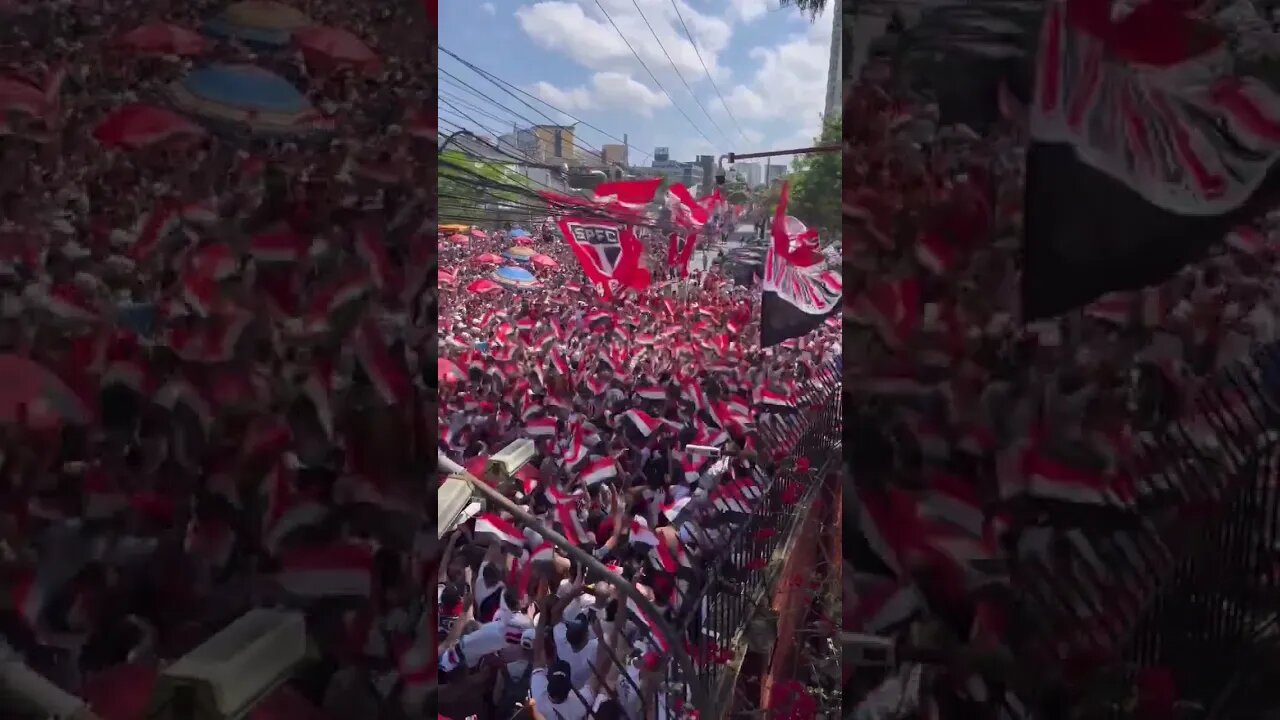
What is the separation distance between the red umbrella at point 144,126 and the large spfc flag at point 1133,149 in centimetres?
180

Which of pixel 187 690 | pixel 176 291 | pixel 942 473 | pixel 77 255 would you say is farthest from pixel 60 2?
pixel 942 473

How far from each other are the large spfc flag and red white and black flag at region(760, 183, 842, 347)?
19.3 feet

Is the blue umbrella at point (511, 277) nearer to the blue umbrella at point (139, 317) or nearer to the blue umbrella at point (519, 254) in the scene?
the blue umbrella at point (519, 254)

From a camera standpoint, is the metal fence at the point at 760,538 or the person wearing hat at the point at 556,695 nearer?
the person wearing hat at the point at 556,695

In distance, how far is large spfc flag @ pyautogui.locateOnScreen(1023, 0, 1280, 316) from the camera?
161 cm

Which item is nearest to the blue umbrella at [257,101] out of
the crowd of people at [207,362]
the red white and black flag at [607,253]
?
the crowd of people at [207,362]

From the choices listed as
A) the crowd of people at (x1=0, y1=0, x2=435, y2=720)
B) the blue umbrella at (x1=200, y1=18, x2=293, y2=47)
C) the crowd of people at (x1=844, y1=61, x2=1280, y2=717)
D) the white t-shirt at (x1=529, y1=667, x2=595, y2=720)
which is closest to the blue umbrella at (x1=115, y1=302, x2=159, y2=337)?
the crowd of people at (x1=0, y1=0, x2=435, y2=720)

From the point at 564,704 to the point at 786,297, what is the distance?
4.78 metres

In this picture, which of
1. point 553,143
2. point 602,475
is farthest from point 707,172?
point 602,475

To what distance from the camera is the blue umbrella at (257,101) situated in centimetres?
182

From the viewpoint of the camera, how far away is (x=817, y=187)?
25500mm

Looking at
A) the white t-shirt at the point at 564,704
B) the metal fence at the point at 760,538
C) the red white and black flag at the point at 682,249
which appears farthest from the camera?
the red white and black flag at the point at 682,249

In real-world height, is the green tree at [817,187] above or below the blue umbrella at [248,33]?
above

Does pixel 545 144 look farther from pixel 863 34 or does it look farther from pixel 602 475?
pixel 863 34
